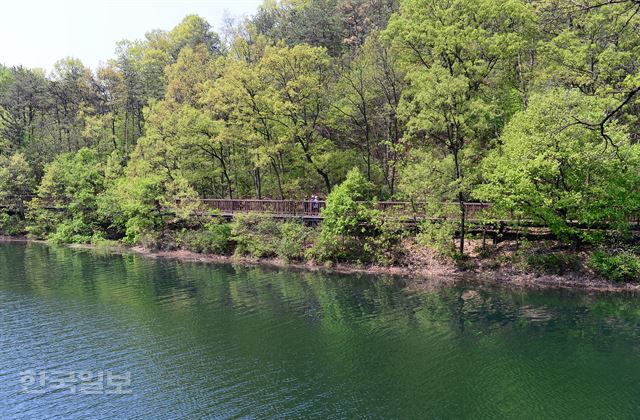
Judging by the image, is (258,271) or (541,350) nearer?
(541,350)

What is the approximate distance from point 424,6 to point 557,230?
60.6 feet

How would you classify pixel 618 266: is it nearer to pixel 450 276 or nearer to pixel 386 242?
pixel 450 276

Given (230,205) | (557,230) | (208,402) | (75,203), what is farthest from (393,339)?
(75,203)

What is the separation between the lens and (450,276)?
102 feet

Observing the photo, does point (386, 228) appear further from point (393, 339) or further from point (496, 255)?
point (393, 339)

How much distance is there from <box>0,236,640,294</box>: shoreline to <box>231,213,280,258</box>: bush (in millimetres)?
668

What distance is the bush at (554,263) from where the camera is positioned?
28500 mm

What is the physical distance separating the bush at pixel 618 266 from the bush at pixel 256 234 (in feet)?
70.1

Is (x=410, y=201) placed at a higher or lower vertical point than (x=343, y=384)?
higher

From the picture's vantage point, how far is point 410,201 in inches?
1313

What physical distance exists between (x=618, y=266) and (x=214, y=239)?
28.1 metres

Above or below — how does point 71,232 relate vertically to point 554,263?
above

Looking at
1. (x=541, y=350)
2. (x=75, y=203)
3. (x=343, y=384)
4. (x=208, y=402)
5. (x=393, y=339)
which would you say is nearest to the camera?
(x=208, y=402)

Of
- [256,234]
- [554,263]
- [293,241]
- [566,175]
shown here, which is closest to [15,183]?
[256,234]
